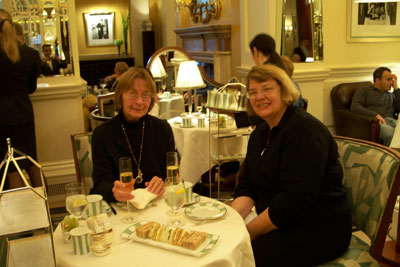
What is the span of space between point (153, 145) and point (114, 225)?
25.8 inches

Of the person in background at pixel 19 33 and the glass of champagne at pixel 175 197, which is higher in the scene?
the person in background at pixel 19 33

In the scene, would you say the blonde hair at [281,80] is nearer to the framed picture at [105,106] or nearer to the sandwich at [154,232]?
the sandwich at [154,232]

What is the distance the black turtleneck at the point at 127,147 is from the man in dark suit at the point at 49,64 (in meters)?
2.25

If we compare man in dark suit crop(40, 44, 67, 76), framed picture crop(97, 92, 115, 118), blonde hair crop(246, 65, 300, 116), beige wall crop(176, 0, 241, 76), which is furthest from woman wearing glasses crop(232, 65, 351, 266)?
beige wall crop(176, 0, 241, 76)

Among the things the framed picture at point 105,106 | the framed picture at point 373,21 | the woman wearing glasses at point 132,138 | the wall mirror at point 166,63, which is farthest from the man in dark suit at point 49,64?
the framed picture at point 373,21

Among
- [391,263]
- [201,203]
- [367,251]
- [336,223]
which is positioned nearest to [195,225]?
[201,203]

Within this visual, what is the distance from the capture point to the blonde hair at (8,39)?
345cm

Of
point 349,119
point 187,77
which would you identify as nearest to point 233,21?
point 349,119

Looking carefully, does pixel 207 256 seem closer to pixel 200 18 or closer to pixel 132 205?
pixel 132 205

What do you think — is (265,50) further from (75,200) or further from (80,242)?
(80,242)

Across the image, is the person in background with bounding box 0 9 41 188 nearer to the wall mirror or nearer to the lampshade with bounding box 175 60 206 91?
the lampshade with bounding box 175 60 206 91

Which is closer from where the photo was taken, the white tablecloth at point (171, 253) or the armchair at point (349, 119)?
the white tablecloth at point (171, 253)

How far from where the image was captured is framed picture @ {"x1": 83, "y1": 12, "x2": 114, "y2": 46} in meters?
12.1

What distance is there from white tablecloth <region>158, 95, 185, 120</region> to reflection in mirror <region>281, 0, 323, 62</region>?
1.32 meters
